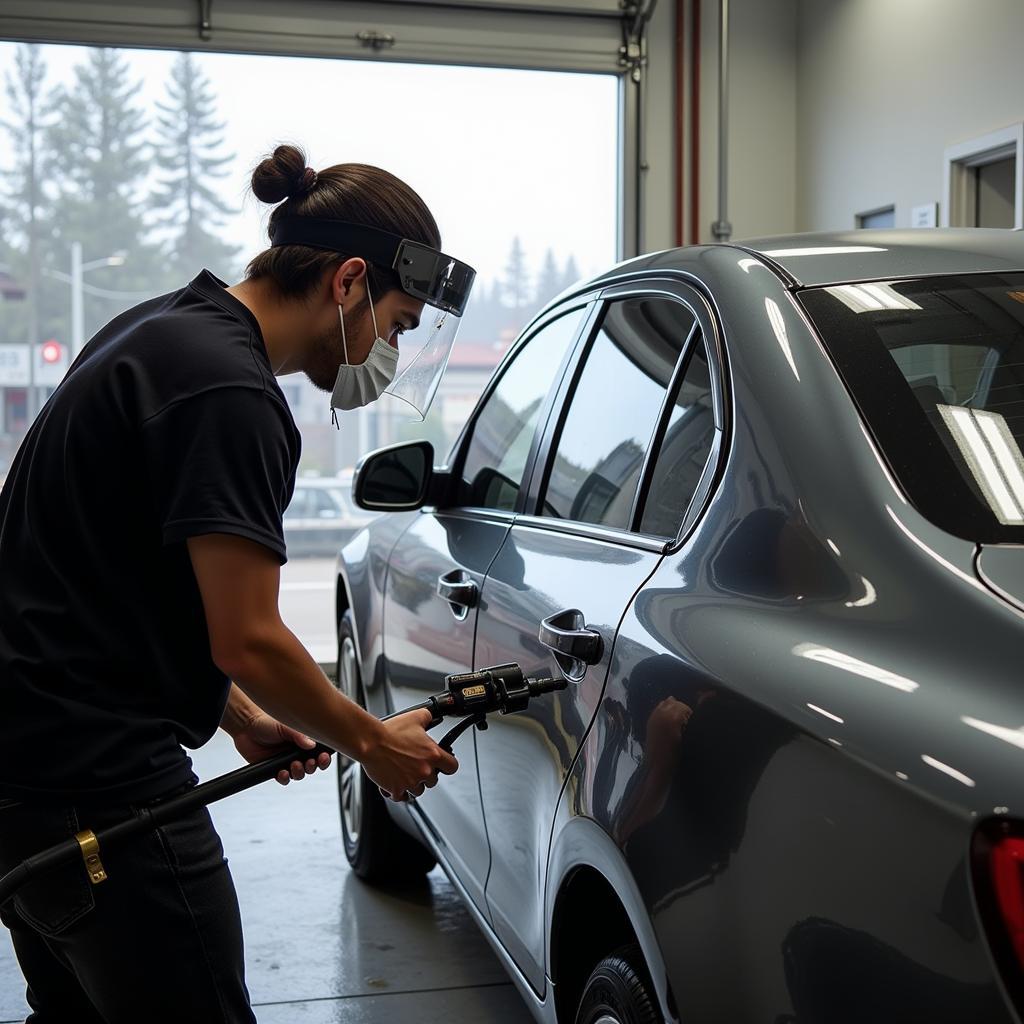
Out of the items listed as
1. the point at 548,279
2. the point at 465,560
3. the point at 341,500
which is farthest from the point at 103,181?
the point at 465,560

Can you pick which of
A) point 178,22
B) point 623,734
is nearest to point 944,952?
point 623,734

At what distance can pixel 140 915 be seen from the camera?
4.68 feet

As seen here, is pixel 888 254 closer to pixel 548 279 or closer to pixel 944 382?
pixel 944 382

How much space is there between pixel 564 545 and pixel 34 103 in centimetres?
580

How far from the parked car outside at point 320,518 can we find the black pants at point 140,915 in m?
5.88

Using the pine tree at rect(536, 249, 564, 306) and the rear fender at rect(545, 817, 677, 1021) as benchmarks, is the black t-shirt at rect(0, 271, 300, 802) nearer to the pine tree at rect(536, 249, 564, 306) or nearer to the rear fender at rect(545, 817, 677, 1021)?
the rear fender at rect(545, 817, 677, 1021)

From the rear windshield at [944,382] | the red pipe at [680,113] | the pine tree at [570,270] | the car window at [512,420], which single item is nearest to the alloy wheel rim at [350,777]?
the car window at [512,420]

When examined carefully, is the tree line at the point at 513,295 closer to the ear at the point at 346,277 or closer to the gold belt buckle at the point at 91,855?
the ear at the point at 346,277

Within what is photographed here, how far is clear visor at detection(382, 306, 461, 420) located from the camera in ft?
6.16

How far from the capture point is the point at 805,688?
44.3 inches

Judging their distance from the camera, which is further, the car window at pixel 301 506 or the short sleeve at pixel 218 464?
the car window at pixel 301 506

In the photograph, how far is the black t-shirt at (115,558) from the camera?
1.36 meters

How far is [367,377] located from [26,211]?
18.7ft

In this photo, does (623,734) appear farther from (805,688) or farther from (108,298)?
(108,298)
